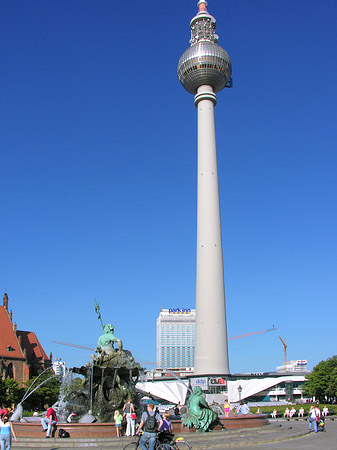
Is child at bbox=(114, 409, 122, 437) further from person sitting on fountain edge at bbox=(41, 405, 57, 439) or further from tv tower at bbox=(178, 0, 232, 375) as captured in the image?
tv tower at bbox=(178, 0, 232, 375)

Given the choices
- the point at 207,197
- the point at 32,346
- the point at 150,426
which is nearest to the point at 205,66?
the point at 207,197

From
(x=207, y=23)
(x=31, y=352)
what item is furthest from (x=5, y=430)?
(x=31, y=352)

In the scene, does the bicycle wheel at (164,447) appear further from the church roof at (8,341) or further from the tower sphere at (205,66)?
the church roof at (8,341)

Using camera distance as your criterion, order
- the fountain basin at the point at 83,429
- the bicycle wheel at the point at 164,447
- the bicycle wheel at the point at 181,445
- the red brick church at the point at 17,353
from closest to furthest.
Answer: the bicycle wheel at the point at 164,447, the bicycle wheel at the point at 181,445, the fountain basin at the point at 83,429, the red brick church at the point at 17,353

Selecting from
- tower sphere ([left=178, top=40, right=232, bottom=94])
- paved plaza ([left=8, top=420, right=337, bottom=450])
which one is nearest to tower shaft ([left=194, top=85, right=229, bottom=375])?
tower sphere ([left=178, top=40, right=232, bottom=94])

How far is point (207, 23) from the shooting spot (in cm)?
7888

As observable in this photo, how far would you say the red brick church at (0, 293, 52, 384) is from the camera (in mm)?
85375

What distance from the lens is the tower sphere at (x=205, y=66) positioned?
7288cm

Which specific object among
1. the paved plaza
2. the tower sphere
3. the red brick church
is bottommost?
the paved plaza

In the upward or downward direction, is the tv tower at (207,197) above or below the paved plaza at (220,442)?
above

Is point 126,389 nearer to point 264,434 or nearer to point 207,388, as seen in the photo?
point 264,434

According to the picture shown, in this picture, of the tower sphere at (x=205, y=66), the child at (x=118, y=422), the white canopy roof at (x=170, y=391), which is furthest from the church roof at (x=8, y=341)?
the child at (x=118, y=422)

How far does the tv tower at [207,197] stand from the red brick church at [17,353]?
127 feet

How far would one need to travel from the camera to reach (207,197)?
6500cm
